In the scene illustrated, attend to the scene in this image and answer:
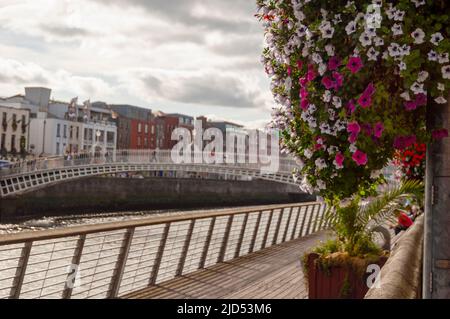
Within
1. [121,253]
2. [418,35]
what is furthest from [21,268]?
[418,35]

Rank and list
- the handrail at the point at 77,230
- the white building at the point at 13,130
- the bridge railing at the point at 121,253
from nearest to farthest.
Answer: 1. the handrail at the point at 77,230
2. the bridge railing at the point at 121,253
3. the white building at the point at 13,130

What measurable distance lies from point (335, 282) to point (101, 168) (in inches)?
1599

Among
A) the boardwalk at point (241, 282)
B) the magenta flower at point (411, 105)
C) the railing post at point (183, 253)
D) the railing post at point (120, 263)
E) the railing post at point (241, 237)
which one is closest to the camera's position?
the magenta flower at point (411, 105)

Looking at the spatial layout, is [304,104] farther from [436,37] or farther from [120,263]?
[120,263]

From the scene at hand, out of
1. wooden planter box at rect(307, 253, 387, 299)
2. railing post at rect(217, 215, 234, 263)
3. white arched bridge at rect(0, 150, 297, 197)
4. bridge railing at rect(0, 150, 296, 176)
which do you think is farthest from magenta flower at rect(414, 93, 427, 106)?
bridge railing at rect(0, 150, 296, 176)

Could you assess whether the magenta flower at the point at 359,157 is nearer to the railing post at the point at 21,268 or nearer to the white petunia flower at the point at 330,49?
the white petunia flower at the point at 330,49

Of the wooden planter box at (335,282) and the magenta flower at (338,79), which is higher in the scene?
the magenta flower at (338,79)

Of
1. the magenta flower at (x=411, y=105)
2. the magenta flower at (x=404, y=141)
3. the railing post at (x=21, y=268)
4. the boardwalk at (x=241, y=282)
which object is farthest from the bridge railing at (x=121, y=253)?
the magenta flower at (x=411, y=105)

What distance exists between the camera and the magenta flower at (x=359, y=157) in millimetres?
2283

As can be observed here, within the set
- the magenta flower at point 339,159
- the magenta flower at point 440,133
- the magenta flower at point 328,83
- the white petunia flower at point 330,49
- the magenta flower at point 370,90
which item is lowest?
the magenta flower at point 339,159

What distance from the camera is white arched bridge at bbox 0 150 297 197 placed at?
131 ft

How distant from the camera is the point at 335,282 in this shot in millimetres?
4750
